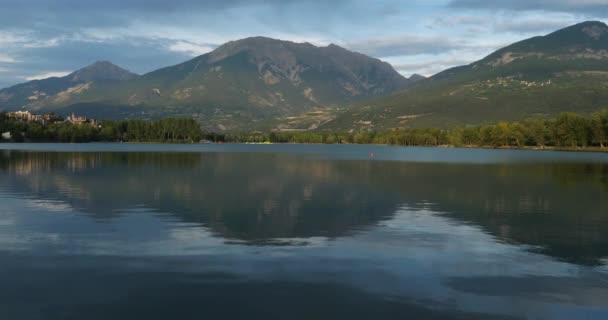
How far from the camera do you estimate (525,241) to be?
100 ft

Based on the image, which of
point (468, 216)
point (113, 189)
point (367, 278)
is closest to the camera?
point (367, 278)

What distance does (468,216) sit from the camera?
40.3 m

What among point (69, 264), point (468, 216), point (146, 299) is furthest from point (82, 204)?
point (468, 216)

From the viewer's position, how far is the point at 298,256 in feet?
83.6

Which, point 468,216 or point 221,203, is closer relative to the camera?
point 468,216

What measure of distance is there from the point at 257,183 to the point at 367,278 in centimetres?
4461

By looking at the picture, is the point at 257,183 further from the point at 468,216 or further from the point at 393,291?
the point at 393,291

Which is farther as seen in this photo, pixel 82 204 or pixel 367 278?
pixel 82 204

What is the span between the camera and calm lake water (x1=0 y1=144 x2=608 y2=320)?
1830 cm

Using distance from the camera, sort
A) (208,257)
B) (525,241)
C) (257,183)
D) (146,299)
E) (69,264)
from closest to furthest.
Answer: (146,299)
(69,264)
(208,257)
(525,241)
(257,183)

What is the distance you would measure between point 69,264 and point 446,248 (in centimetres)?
1857

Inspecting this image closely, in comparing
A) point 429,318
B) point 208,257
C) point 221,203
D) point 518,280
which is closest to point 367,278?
point 429,318

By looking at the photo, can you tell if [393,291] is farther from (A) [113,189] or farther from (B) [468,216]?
(A) [113,189]

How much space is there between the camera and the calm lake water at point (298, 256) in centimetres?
1830
